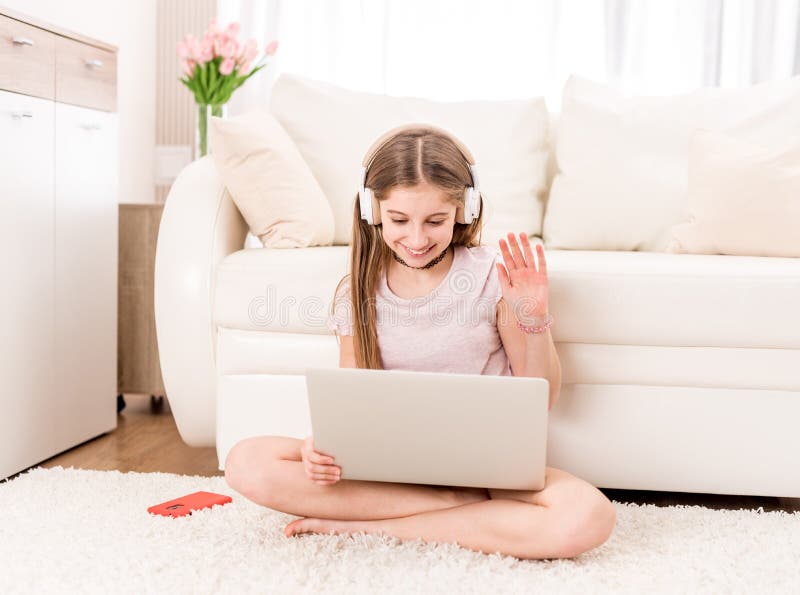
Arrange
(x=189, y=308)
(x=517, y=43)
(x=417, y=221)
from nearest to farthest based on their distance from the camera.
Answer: (x=417, y=221) < (x=189, y=308) < (x=517, y=43)

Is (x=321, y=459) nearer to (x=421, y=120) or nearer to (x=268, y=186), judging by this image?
(x=268, y=186)

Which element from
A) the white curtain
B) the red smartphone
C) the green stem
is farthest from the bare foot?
the white curtain

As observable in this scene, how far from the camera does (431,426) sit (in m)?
1.28

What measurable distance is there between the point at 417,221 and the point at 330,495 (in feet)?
1.58

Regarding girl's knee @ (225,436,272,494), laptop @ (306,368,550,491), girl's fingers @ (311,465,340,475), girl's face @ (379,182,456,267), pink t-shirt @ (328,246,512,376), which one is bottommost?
girl's knee @ (225,436,272,494)

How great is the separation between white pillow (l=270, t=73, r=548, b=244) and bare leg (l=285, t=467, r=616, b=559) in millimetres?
981

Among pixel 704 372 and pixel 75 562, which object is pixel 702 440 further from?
pixel 75 562

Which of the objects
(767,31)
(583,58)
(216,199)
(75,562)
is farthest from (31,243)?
(767,31)

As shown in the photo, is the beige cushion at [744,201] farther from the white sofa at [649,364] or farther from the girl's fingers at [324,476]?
the girl's fingers at [324,476]

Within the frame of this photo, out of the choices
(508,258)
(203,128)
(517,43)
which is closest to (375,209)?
(508,258)

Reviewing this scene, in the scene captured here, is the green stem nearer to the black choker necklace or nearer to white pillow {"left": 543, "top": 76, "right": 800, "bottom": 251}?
white pillow {"left": 543, "top": 76, "right": 800, "bottom": 251}

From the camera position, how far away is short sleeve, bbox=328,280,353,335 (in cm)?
158

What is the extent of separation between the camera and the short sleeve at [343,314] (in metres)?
1.58

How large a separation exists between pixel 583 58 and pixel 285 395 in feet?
7.40
